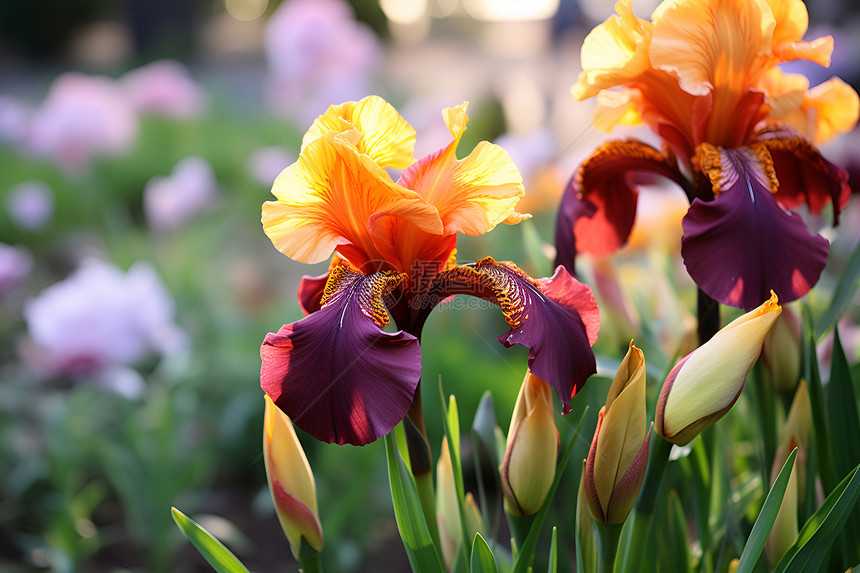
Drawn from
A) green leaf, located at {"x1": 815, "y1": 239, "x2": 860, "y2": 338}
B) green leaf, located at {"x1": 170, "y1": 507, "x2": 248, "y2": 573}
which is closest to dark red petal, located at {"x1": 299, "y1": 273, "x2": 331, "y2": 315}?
green leaf, located at {"x1": 170, "y1": 507, "x2": 248, "y2": 573}

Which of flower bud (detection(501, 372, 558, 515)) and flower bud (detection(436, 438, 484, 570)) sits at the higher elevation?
flower bud (detection(501, 372, 558, 515))

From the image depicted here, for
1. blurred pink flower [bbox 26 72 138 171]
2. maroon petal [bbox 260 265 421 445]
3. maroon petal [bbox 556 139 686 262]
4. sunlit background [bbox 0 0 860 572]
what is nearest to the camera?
maroon petal [bbox 260 265 421 445]

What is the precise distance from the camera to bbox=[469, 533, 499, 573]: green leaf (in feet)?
2.41

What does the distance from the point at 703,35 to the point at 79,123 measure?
2.54 m

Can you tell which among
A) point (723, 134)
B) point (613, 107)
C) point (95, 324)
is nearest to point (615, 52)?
point (613, 107)

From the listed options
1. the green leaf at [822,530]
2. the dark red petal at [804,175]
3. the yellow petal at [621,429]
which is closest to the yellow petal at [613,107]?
the dark red petal at [804,175]

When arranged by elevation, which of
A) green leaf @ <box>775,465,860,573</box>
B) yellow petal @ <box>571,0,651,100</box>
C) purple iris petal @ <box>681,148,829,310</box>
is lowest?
green leaf @ <box>775,465,860,573</box>

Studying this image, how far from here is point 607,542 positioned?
745 mm

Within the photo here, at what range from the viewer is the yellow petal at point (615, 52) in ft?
2.88

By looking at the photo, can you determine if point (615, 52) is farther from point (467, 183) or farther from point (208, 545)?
point (208, 545)

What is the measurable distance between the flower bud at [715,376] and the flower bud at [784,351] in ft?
0.90

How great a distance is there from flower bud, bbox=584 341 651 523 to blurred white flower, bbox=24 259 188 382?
132 centimetres

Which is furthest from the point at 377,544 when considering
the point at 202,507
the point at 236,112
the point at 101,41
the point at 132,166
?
the point at 101,41

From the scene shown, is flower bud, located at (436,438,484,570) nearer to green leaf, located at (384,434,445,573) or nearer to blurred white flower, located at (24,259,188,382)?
green leaf, located at (384,434,445,573)
